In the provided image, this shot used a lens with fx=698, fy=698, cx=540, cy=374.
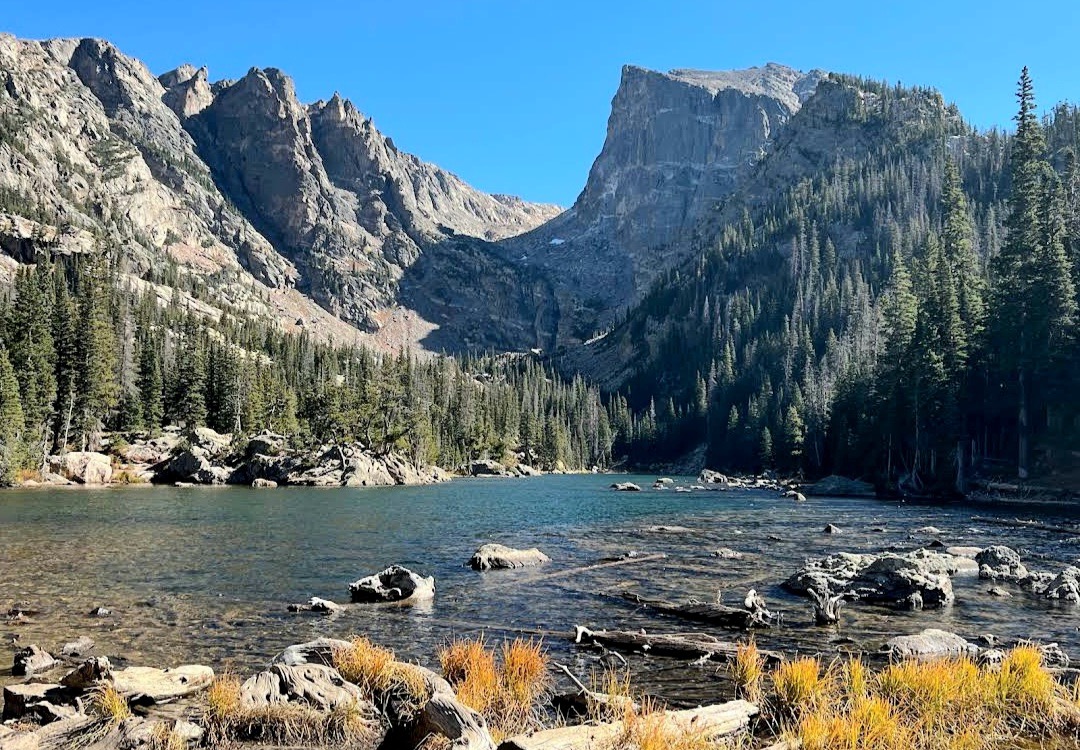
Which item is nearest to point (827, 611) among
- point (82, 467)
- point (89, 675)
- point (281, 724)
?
point (281, 724)

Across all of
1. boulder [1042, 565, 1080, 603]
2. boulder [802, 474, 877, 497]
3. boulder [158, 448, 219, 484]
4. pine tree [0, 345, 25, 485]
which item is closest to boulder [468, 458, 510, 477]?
boulder [158, 448, 219, 484]

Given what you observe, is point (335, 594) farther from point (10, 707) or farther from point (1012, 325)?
point (1012, 325)

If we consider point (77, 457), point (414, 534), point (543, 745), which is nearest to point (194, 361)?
point (77, 457)

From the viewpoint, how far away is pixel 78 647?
53.5ft

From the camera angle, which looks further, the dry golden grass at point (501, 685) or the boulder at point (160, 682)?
the boulder at point (160, 682)

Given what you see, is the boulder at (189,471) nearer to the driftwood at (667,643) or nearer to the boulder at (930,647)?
the driftwood at (667,643)

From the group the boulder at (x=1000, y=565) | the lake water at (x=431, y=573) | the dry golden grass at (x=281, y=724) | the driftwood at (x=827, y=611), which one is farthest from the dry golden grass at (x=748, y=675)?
the boulder at (x=1000, y=565)

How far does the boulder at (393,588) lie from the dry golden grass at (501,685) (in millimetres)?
10183

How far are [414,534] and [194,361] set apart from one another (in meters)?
86.7

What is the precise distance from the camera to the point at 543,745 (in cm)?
833

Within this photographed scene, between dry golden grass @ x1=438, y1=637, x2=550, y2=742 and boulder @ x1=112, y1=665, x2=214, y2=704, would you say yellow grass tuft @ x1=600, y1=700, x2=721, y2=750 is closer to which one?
dry golden grass @ x1=438, y1=637, x2=550, y2=742

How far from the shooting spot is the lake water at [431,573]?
1795 cm

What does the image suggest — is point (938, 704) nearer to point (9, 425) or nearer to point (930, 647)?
point (930, 647)

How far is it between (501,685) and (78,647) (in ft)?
37.1
